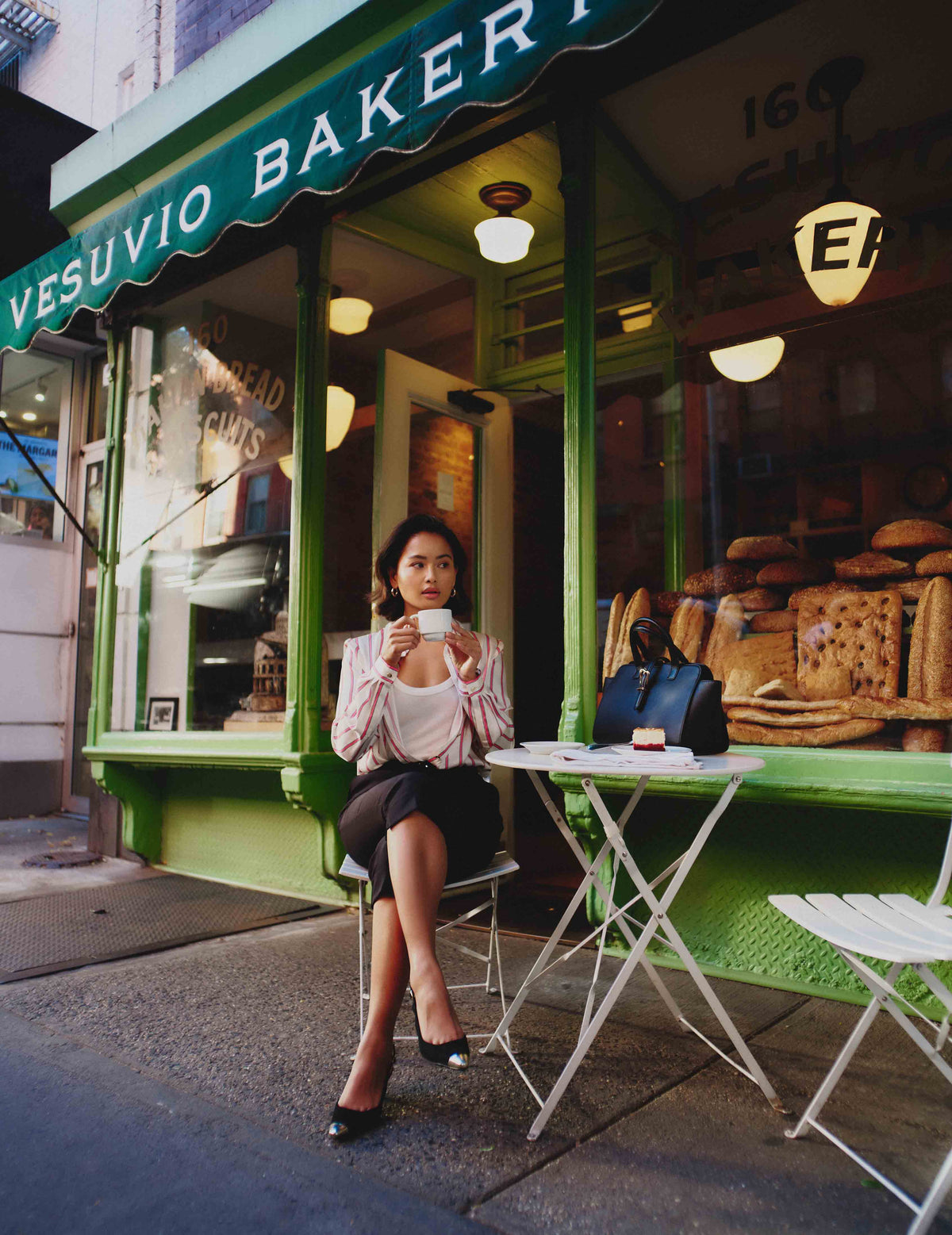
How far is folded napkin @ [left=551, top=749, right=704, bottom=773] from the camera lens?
2223 millimetres

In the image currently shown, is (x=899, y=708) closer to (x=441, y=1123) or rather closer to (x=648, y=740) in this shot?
(x=648, y=740)

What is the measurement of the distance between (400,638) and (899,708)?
70.8 inches

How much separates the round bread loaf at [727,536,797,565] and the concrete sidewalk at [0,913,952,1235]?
1825 millimetres

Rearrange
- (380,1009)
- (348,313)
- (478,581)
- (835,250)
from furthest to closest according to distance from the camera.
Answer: (478,581) < (348,313) < (835,250) < (380,1009)

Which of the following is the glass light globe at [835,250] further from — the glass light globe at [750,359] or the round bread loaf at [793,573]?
the round bread loaf at [793,573]

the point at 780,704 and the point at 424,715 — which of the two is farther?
the point at 780,704

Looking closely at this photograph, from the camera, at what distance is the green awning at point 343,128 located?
114 inches

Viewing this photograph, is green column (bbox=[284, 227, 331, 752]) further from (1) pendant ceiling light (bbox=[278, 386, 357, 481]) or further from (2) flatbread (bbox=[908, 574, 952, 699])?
(2) flatbread (bbox=[908, 574, 952, 699])

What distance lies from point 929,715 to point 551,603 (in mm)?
3508

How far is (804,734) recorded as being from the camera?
10.6 feet

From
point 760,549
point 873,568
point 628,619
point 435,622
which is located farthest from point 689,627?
point 435,622

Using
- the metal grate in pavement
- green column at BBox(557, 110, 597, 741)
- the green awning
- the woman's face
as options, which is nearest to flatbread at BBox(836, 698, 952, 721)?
green column at BBox(557, 110, 597, 741)

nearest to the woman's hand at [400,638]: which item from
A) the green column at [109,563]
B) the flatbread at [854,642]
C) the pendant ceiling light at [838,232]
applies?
the flatbread at [854,642]

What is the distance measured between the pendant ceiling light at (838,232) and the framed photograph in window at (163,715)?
13.8ft
